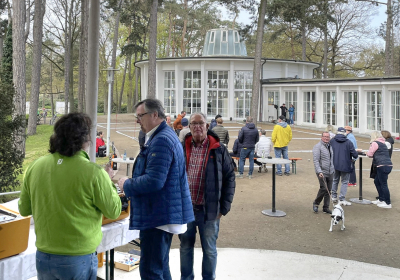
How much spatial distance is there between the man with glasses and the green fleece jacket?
158cm

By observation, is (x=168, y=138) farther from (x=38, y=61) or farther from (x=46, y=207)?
(x=38, y=61)

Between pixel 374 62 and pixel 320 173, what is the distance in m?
44.1

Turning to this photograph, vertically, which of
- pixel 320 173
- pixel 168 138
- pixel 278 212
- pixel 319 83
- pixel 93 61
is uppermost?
pixel 319 83

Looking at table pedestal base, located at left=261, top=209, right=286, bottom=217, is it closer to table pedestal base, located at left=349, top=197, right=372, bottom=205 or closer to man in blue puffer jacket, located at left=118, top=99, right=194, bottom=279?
table pedestal base, located at left=349, top=197, right=372, bottom=205

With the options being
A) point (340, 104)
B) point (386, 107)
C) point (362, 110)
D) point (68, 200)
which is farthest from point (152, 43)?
point (68, 200)

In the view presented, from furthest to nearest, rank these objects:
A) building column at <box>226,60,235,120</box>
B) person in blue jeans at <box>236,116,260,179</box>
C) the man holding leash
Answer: building column at <box>226,60,235,120</box> → person in blue jeans at <box>236,116,260,179</box> → the man holding leash

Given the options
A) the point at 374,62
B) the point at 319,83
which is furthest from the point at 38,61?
the point at 374,62

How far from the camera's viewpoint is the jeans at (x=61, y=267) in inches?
105

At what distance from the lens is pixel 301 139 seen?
2345cm

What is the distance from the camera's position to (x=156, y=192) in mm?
3236

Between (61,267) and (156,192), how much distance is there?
34.1 inches

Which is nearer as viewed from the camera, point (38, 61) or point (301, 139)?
point (301, 139)

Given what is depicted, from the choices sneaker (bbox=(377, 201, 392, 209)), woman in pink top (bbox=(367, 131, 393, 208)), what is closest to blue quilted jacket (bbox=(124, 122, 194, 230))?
woman in pink top (bbox=(367, 131, 393, 208))

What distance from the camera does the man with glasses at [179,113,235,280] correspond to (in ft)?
13.9
